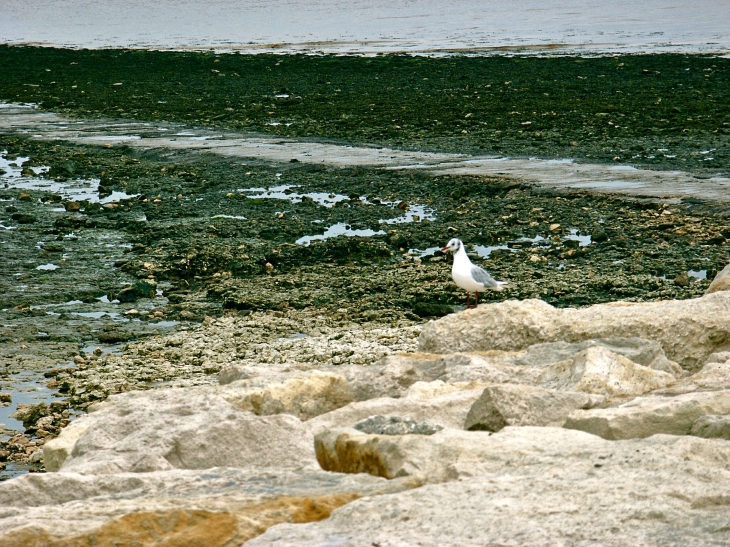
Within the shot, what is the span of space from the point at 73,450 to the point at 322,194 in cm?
951

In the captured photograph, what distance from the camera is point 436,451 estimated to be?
419 cm

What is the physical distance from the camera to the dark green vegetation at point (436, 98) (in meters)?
17.7

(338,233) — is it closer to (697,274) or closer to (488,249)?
(488,249)

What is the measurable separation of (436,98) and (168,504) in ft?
68.2

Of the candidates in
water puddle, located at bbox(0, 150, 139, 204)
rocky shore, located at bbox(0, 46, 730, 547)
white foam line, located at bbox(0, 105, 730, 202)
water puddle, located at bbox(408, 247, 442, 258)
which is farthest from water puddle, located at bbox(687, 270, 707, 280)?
water puddle, located at bbox(0, 150, 139, 204)

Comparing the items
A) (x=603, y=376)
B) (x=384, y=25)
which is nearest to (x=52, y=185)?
(x=603, y=376)

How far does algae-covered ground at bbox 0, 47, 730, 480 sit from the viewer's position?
9.27 meters

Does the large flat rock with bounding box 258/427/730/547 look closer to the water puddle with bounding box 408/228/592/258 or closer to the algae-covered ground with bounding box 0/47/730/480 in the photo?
the algae-covered ground with bounding box 0/47/730/480

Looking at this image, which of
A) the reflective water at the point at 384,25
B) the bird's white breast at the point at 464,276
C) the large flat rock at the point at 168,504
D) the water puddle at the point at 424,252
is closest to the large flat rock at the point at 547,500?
the large flat rock at the point at 168,504

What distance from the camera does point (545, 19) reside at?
59.5 metres

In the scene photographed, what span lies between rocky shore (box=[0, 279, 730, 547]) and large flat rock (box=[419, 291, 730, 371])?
0.05 feet

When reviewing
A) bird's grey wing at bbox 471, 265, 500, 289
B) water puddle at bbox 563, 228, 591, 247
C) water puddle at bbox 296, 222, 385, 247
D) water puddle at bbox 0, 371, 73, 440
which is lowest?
water puddle at bbox 0, 371, 73, 440

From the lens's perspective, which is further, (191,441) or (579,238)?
(579,238)

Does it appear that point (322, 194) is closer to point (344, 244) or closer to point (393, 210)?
point (393, 210)
